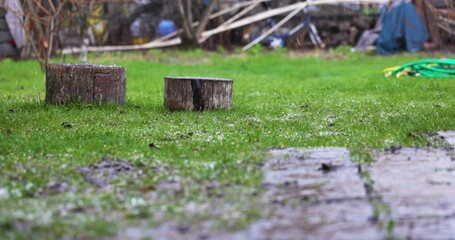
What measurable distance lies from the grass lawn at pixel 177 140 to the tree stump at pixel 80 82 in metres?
0.21

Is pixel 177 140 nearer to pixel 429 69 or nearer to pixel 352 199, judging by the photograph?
pixel 352 199

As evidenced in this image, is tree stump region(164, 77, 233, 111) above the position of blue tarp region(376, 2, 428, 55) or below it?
below

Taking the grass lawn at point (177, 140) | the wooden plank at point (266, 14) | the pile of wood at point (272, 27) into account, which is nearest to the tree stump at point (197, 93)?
the grass lawn at point (177, 140)

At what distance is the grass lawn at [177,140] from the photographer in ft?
14.2

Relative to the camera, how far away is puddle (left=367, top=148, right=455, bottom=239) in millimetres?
4031

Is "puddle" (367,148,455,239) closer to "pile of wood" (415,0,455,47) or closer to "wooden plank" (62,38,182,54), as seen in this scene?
"pile of wood" (415,0,455,47)

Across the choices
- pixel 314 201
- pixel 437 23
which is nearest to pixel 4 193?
pixel 314 201

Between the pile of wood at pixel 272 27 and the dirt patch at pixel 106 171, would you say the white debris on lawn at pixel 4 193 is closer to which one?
the dirt patch at pixel 106 171

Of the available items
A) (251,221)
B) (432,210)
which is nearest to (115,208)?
(251,221)

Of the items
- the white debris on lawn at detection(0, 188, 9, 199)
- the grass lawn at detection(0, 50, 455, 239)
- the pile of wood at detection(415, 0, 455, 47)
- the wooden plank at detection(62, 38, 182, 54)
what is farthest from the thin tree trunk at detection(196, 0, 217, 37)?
the white debris on lawn at detection(0, 188, 9, 199)

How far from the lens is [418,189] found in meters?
4.80

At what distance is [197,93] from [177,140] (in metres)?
2.91

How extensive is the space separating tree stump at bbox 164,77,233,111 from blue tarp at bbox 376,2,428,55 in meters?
13.1

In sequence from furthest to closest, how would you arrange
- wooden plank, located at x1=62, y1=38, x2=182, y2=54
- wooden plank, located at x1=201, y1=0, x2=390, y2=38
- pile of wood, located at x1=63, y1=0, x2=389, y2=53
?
wooden plank, located at x1=201, y1=0, x2=390, y2=38
pile of wood, located at x1=63, y1=0, x2=389, y2=53
wooden plank, located at x1=62, y1=38, x2=182, y2=54
